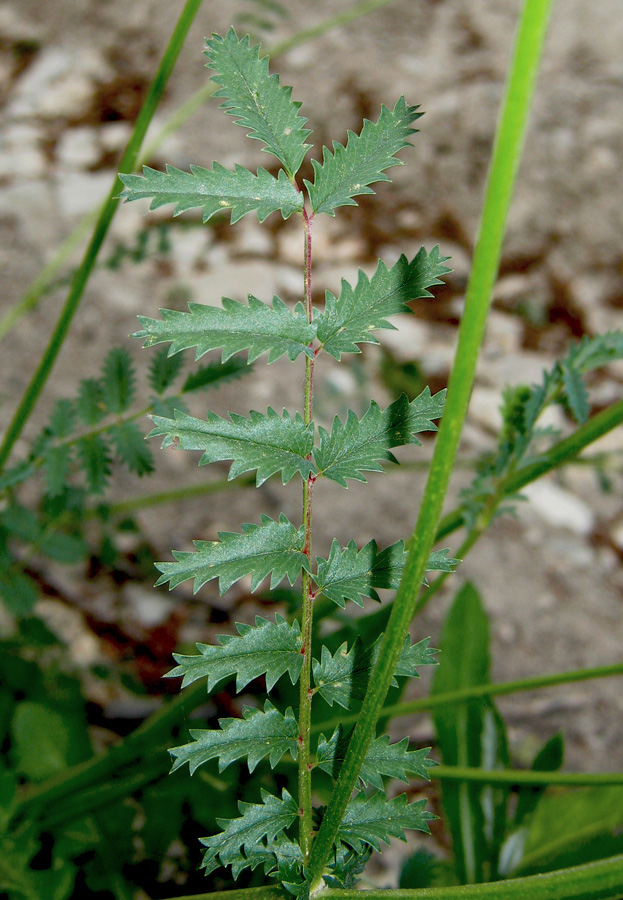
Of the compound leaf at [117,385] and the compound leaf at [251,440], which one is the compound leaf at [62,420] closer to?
the compound leaf at [117,385]

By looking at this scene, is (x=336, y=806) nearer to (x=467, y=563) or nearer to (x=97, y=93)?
(x=467, y=563)

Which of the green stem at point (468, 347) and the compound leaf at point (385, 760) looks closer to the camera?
the green stem at point (468, 347)

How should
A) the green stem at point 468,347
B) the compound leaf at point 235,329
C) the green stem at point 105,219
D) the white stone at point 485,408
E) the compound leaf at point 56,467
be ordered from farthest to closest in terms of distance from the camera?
1. the white stone at point 485,408
2. the compound leaf at point 56,467
3. the green stem at point 105,219
4. the compound leaf at point 235,329
5. the green stem at point 468,347

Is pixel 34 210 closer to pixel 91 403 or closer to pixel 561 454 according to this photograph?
pixel 91 403

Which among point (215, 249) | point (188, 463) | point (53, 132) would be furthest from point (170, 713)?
point (53, 132)

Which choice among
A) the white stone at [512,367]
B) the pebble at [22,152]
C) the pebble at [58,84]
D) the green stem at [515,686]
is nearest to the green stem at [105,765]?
the green stem at [515,686]

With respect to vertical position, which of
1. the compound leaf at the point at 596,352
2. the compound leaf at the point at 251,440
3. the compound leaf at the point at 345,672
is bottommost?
the compound leaf at the point at 345,672

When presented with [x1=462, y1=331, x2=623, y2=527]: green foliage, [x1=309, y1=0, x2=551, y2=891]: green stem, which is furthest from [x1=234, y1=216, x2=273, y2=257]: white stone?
[x1=309, y1=0, x2=551, y2=891]: green stem
